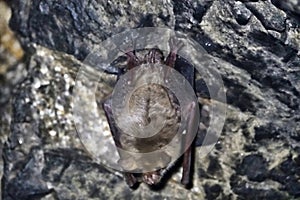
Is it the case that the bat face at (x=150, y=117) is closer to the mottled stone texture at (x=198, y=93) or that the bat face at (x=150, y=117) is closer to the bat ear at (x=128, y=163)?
the bat ear at (x=128, y=163)

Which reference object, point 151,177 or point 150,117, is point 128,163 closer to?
point 151,177

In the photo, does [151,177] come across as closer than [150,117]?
No

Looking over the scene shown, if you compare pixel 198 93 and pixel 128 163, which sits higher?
pixel 198 93

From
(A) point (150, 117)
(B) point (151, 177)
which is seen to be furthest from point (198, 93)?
(B) point (151, 177)

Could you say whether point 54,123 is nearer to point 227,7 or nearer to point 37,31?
point 37,31

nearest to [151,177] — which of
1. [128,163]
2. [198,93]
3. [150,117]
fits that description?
[128,163]

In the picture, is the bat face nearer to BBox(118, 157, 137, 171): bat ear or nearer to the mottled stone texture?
BBox(118, 157, 137, 171): bat ear

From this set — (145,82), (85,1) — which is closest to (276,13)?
(145,82)
